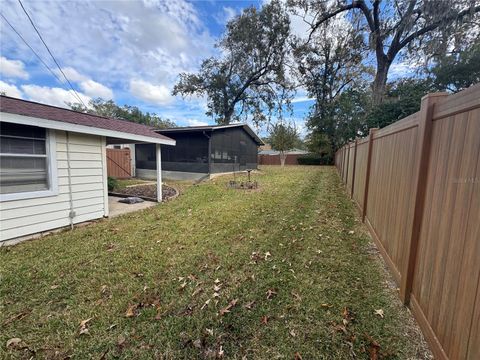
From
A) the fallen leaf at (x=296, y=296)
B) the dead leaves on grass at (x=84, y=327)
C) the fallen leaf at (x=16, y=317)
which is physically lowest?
the fallen leaf at (x=16, y=317)

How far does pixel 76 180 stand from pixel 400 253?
6.09 metres

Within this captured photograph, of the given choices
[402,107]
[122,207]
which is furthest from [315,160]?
[122,207]

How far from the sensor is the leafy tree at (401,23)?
35.0 ft

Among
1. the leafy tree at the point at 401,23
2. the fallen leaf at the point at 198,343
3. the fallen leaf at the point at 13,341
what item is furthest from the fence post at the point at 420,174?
the leafy tree at the point at 401,23

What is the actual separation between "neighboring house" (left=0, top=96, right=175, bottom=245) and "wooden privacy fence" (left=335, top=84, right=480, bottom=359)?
5759mm

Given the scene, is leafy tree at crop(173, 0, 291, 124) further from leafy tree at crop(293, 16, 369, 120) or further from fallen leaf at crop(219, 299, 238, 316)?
fallen leaf at crop(219, 299, 238, 316)

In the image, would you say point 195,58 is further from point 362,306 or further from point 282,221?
point 362,306

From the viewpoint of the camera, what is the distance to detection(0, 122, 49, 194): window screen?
4.05m

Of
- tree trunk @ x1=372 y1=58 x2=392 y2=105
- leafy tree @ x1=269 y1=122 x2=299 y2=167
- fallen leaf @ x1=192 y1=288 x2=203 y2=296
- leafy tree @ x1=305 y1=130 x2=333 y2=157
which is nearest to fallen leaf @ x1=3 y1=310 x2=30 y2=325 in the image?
fallen leaf @ x1=192 y1=288 x2=203 y2=296

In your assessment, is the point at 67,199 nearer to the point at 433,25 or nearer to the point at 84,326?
the point at 84,326

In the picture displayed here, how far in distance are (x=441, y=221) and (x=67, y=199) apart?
621 cm

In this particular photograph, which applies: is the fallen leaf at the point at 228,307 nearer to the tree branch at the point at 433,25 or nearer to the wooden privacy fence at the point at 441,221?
the wooden privacy fence at the point at 441,221

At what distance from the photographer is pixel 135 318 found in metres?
2.28

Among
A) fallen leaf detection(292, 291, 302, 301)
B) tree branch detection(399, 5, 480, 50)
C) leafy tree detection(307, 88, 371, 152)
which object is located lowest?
fallen leaf detection(292, 291, 302, 301)
